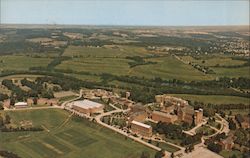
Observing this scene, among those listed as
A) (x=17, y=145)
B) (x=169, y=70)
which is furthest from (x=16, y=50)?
(x=17, y=145)

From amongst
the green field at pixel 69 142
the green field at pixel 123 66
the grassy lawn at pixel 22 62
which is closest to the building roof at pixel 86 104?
the green field at pixel 69 142

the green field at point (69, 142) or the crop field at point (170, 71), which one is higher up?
the crop field at point (170, 71)

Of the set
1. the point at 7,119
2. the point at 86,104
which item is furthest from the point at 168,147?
the point at 7,119

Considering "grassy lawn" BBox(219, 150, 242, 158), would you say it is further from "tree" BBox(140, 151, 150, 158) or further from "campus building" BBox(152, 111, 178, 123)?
"campus building" BBox(152, 111, 178, 123)

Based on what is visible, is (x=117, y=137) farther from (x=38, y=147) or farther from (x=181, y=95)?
(x=181, y=95)

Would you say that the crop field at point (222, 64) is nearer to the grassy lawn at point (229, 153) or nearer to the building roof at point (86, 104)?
the building roof at point (86, 104)

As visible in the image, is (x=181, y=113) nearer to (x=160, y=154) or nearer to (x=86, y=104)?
(x=160, y=154)

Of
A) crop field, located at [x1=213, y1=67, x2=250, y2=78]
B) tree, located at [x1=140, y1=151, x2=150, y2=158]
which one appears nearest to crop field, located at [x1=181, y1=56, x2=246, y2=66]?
crop field, located at [x1=213, y1=67, x2=250, y2=78]
